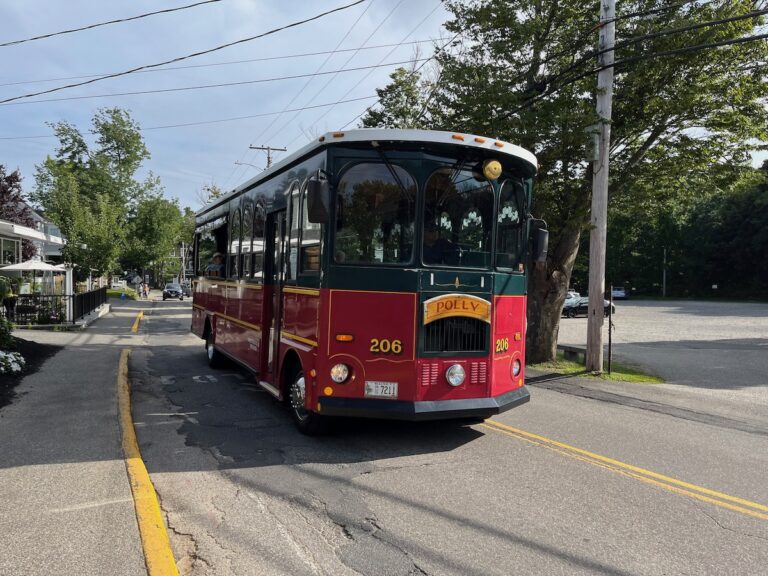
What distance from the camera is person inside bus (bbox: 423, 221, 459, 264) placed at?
18.6 feet

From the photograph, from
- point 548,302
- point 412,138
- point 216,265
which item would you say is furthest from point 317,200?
point 548,302

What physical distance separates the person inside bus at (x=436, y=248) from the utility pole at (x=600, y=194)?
21.7 feet

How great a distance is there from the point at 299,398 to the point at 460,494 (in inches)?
89.4

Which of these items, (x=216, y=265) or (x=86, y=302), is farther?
(x=86, y=302)

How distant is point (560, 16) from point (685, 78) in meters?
2.91

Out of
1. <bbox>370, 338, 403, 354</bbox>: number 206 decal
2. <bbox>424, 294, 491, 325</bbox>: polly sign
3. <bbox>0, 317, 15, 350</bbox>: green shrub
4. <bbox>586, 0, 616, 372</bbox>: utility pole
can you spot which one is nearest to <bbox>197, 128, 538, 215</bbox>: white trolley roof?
<bbox>424, 294, 491, 325</bbox>: polly sign

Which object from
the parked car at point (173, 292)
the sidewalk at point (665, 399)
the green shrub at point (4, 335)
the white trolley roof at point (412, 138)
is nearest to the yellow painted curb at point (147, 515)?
the white trolley roof at point (412, 138)

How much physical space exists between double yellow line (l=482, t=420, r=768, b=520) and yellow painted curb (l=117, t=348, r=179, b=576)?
3907mm

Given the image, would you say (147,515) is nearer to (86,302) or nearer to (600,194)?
(600,194)

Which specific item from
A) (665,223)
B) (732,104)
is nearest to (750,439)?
(732,104)

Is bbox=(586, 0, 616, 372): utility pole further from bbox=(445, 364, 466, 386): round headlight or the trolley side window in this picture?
the trolley side window

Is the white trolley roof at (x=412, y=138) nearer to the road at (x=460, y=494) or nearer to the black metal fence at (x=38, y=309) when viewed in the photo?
the road at (x=460, y=494)

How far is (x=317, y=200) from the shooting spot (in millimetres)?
5352

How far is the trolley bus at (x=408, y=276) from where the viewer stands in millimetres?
5559
